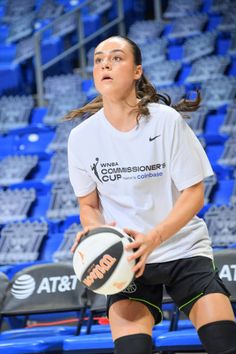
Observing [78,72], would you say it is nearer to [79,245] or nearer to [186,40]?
[186,40]

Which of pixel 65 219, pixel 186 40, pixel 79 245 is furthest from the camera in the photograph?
pixel 186 40

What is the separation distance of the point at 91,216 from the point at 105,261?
0.34 metres

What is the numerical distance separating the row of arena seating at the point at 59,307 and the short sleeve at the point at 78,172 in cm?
136

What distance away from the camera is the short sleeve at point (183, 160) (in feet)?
10.6

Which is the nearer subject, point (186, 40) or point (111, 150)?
point (111, 150)

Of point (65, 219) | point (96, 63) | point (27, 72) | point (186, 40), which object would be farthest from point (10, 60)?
point (96, 63)

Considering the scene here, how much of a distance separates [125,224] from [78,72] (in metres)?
6.63

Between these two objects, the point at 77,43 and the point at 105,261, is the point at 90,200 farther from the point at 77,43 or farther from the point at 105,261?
the point at 77,43

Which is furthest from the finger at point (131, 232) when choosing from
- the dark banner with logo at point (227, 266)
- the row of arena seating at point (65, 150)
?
the dark banner with logo at point (227, 266)

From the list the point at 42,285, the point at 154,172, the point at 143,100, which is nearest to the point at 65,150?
the point at 42,285

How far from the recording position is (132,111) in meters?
3.31

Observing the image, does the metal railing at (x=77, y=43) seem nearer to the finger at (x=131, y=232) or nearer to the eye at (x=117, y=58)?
the eye at (x=117, y=58)

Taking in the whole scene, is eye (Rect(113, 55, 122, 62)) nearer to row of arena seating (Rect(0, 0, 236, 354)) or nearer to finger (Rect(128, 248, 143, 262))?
row of arena seating (Rect(0, 0, 236, 354))

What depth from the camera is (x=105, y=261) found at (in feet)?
10.1
